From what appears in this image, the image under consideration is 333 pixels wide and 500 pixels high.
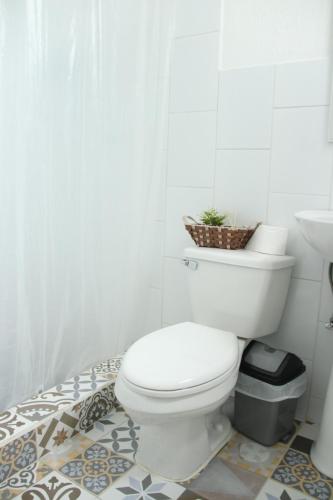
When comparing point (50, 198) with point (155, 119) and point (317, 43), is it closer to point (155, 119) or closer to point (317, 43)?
point (155, 119)

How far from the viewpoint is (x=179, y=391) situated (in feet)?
4.02

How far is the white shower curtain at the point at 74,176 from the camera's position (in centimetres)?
134

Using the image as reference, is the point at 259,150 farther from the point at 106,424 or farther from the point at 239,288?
the point at 106,424

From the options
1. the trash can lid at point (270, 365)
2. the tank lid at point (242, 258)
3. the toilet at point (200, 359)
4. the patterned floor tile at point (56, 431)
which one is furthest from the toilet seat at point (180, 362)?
the patterned floor tile at point (56, 431)

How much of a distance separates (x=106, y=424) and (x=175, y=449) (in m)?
0.40

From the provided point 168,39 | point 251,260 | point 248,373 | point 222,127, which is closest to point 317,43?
point 222,127

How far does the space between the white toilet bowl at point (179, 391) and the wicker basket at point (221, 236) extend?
33 cm

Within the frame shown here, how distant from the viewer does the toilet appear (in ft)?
4.11

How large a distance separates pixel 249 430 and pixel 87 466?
0.62 meters

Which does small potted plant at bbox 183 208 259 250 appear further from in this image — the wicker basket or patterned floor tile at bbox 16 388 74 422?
patterned floor tile at bbox 16 388 74 422

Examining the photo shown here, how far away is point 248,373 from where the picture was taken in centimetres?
161

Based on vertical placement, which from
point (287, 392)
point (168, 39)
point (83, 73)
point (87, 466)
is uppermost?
point (168, 39)

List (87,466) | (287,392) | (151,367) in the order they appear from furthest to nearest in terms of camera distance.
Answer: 1. (287,392)
2. (87,466)
3. (151,367)

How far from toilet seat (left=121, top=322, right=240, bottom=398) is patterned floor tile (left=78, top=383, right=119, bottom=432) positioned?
39cm
